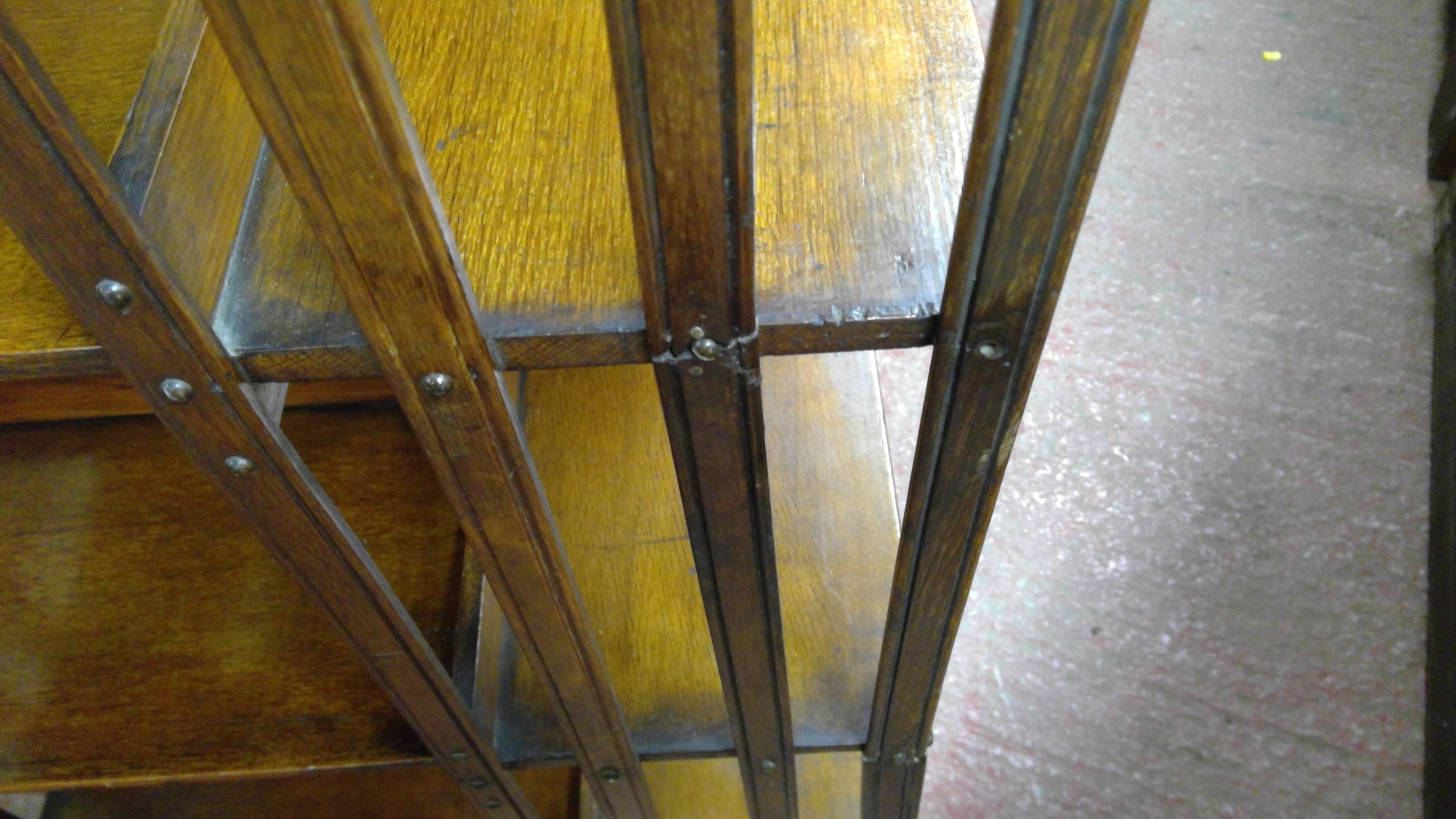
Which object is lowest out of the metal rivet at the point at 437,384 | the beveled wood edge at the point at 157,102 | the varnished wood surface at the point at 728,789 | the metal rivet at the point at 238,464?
the varnished wood surface at the point at 728,789

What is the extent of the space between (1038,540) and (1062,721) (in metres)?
0.24

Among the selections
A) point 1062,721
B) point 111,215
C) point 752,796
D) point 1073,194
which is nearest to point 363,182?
point 111,215

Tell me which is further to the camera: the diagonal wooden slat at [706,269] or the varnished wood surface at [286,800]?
the varnished wood surface at [286,800]

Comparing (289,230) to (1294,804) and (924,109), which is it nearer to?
(924,109)

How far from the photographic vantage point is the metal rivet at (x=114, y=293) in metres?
0.48

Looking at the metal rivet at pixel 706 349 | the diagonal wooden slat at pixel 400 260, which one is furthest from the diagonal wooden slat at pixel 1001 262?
the diagonal wooden slat at pixel 400 260

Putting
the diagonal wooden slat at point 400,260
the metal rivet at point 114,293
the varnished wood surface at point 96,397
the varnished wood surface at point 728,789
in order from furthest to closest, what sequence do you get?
the varnished wood surface at point 728,789, the varnished wood surface at point 96,397, the metal rivet at point 114,293, the diagonal wooden slat at point 400,260

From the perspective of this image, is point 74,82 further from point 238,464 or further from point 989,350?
point 989,350

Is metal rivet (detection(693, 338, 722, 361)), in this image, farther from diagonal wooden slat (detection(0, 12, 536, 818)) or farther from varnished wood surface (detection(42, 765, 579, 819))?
varnished wood surface (detection(42, 765, 579, 819))

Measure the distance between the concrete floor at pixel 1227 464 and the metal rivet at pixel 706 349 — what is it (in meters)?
0.98

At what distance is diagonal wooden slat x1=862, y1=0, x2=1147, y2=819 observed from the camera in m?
0.38

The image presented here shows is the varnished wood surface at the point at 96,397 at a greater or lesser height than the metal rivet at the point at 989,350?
lesser

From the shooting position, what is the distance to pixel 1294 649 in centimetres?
140

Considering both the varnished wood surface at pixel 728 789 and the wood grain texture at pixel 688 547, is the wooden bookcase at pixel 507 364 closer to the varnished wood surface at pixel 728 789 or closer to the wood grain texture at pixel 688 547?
the wood grain texture at pixel 688 547
